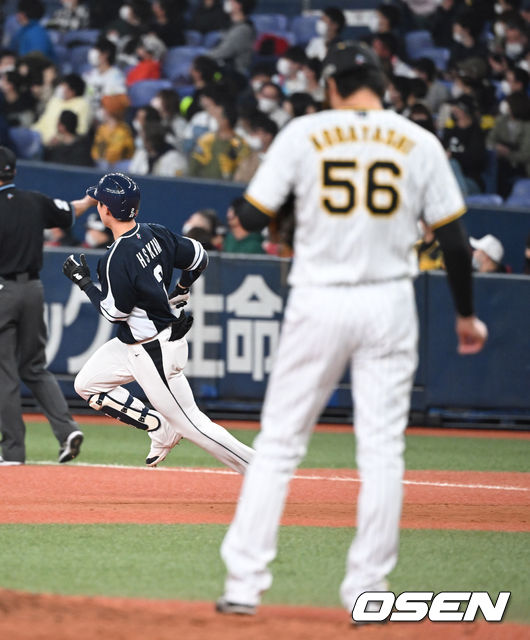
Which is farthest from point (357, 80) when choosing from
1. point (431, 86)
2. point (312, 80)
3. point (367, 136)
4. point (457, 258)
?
point (431, 86)

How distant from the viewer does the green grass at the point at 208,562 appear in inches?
220

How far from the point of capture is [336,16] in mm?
18672

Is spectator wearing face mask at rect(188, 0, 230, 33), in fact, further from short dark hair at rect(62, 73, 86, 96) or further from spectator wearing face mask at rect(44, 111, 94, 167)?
spectator wearing face mask at rect(44, 111, 94, 167)

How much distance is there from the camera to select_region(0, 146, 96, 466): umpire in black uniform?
10.2 meters

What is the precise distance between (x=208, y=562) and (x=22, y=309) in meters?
4.54

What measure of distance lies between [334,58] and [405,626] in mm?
2201

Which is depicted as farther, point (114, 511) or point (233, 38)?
point (233, 38)

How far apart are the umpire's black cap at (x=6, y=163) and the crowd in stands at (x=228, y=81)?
4.97 metres

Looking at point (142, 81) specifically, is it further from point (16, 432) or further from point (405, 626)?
point (405, 626)

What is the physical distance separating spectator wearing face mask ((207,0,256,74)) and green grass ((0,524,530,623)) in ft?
42.8

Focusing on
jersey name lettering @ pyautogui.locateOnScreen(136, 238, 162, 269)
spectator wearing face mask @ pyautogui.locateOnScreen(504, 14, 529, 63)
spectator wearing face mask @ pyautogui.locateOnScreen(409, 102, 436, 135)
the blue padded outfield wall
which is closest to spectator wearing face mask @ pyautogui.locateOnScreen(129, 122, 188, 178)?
the blue padded outfield wall

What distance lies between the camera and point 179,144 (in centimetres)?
1769

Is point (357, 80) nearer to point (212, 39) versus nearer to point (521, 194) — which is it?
point (521, 194)

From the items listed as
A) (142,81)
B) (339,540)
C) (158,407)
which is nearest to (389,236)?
(339,540)
